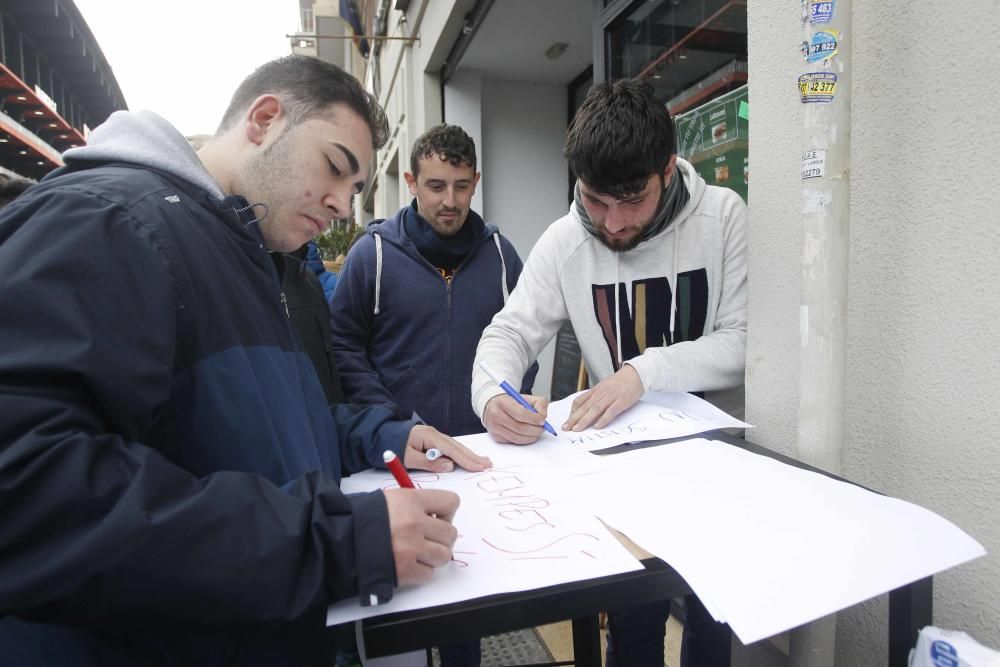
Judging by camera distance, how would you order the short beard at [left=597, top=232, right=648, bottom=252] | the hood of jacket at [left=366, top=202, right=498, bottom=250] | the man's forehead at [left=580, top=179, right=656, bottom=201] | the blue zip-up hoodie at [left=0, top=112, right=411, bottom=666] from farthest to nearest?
1. the hood of jacket at [left=366, top=202, right=498, bottom=250]
2. the short beard at [left=597, top=232, right=648, bottom=252]
3. the man's forehead at [left=580, top=179, right=656, bottom=201]
4. the blue zip-up hoodie at [left=0, top=112, right=411, bottom=666]

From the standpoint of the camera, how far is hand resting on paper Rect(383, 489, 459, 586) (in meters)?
0.64

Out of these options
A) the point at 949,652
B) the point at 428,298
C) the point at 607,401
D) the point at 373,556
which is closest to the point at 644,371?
the point at 607,401

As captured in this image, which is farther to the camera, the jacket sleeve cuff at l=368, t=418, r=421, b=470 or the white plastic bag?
the jacket sleeve cuff at l=368, t=418, r=421, b=470

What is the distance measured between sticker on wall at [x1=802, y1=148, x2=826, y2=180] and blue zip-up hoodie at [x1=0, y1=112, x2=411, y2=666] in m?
0.87

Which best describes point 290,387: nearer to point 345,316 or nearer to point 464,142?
point 345,316

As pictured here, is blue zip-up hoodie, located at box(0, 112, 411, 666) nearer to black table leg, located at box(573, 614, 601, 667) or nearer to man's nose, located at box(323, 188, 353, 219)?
man's nose, located at box(323, 188, 353, 219)

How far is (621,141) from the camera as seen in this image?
4.56 ft

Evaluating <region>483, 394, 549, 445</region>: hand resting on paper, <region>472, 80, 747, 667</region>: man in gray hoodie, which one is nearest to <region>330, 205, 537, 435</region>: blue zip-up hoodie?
<region>472, 80, 747, 667</region>: man in gray hoodie

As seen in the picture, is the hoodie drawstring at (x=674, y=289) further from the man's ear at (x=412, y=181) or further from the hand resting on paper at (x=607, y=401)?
the man's ear at (x=412, y=181)

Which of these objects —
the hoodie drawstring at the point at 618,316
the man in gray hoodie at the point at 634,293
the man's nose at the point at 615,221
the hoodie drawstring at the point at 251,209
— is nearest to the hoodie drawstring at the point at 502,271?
the man in gray hoodie at the point at 634,293

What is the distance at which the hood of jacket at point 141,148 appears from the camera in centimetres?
84

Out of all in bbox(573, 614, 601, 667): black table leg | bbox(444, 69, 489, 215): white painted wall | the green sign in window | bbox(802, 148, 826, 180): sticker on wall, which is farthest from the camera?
bbox(444, 69, 489, 215): white painted wall

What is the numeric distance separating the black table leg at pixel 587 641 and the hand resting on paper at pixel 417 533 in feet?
2.16

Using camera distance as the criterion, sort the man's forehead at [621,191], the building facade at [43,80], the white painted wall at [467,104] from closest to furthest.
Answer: the man's forehead at [621,191] < the white painted wall at [467,104] < the building facade at [43,80]
